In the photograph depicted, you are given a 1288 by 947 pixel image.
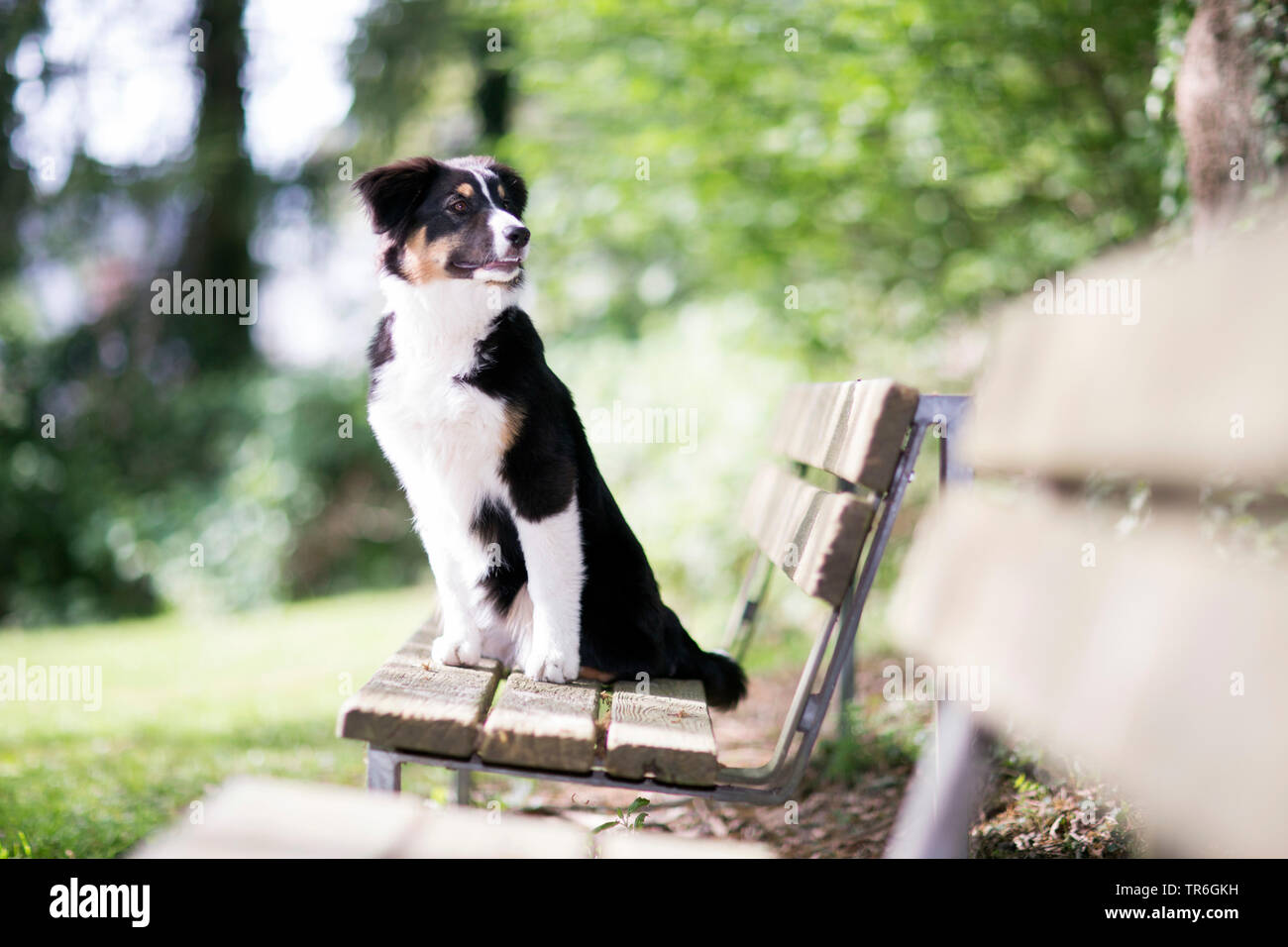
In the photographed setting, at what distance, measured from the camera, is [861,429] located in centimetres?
211

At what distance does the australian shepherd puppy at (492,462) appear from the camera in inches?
99.0

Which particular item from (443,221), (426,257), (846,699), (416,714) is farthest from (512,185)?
(846,699)

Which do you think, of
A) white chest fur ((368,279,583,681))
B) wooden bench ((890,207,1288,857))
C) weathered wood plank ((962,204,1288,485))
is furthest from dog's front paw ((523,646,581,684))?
weathered wood plank ((962,204,1288,485))

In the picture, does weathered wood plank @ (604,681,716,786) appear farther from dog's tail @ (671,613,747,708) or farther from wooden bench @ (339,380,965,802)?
dog's tail @ (671,613,747,708)

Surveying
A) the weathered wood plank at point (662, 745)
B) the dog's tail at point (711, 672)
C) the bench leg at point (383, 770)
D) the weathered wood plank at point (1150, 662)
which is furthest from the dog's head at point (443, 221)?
the weathered wood plank at point (1150, 662)

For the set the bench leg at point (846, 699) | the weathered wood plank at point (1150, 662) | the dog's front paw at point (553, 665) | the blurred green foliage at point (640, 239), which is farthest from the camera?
the blurred green foliage at point (640, 239)

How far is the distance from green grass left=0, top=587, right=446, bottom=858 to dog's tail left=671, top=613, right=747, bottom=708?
46.9 inches

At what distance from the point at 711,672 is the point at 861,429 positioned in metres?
0.99

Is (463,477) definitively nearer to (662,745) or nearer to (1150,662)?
(662,745)

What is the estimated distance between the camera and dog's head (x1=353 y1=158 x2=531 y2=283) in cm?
269

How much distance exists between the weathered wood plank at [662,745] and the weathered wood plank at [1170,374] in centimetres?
85

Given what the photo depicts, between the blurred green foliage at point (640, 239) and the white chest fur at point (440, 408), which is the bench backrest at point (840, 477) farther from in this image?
the blurred green foliage at point (640, 239)
